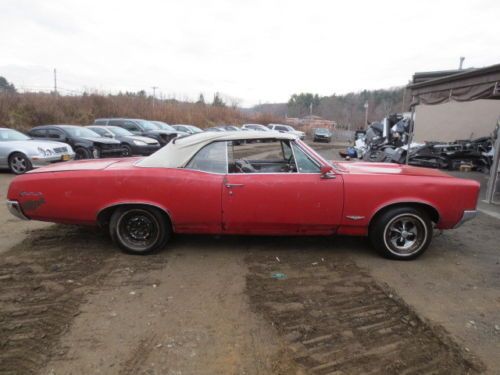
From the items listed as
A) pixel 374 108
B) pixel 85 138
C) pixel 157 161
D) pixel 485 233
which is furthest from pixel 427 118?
pixel 374 108

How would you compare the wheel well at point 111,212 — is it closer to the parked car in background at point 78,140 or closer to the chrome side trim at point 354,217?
the chrome side trim at point 354,217

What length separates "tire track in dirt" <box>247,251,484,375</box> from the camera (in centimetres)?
228

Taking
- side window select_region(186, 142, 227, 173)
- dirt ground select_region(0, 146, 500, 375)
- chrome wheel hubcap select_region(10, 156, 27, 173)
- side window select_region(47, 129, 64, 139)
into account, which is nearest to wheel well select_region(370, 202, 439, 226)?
dirt ground select_region(0, 146, 500, 375)

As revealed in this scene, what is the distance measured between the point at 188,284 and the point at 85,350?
1159 millimetres

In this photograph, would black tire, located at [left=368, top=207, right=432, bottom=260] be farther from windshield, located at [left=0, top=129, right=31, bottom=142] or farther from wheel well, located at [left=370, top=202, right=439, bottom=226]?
windshield, located at [left=0, top=129, right=31, bottom=142]

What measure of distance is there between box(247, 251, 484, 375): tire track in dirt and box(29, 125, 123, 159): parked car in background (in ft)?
31.8

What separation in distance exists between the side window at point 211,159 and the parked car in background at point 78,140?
8.85 metres

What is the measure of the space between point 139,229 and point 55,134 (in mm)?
9632

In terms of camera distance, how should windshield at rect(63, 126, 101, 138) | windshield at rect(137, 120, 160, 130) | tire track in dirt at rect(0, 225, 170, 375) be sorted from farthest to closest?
windshield at rect(137, 120, 160, 130), windshield at rect(63, 126, 101, 138), tire track in dirt at rect(0, 225, 170, 375)

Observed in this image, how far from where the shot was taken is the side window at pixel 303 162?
3.97 m

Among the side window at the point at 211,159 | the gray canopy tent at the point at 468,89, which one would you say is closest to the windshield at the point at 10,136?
the side window at the point at 211,159

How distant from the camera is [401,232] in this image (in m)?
4.03

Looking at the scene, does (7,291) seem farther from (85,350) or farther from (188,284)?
(188,284)

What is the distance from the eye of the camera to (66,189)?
388 centimetres
